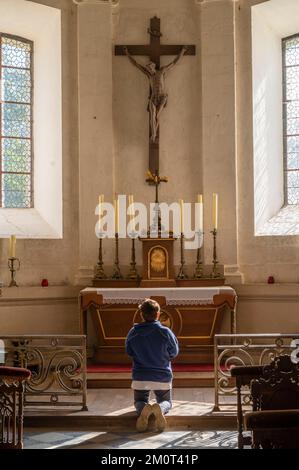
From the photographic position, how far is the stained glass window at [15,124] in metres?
12.6

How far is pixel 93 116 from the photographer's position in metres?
12.3

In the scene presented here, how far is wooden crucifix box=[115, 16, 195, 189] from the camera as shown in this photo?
12281 millimetres

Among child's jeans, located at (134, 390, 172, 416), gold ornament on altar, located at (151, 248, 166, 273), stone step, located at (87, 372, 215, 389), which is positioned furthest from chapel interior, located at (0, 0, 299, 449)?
child's jeans, located at (134, 390, 172, 416)

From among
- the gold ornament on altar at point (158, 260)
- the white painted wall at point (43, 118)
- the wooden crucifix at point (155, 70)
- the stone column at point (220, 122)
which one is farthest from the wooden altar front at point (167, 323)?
the wooden crucifix at point (155, 70)

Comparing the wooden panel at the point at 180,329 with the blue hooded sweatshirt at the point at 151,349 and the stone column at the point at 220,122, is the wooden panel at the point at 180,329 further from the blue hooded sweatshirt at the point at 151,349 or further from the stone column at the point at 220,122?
the blue hooded sweatshirt at the point at 151,349

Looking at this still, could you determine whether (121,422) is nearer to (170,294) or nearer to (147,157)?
(170,294)

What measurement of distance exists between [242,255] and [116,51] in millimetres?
3861

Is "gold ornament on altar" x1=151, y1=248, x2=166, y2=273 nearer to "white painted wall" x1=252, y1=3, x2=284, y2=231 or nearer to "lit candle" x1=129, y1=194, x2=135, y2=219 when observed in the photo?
"lit candle" x1=129, y1=194, x2=135, y2=219

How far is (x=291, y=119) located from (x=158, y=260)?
355 centimetres

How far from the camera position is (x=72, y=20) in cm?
1252

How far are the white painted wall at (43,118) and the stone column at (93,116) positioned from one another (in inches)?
16.5

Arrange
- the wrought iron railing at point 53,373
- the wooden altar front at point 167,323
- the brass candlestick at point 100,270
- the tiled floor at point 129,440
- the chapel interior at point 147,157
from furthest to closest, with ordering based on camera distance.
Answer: the chapel interior at point 147,157, the brass candlestick at point 100,270, the wooden altar front at point 167,323, the wrought iron railing at point 53,373, the tiled floor at point 129,440

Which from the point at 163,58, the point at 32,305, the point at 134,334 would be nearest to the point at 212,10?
the point at 163,58

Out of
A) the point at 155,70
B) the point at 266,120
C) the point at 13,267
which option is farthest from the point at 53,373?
the point at 266,120
